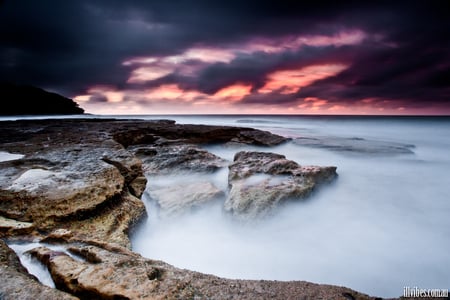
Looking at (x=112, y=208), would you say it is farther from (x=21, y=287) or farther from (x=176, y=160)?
(x=176, y=160)

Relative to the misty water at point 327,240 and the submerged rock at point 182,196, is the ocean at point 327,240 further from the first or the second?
the submerged rock at point 182,196

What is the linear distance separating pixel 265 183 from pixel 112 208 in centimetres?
221

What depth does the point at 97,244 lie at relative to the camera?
1952 millimetres

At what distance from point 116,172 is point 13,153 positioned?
170cm

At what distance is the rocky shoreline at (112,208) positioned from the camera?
1524mm

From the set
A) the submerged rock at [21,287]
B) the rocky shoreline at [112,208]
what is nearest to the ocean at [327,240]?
the rocky shoreline at [112,208]

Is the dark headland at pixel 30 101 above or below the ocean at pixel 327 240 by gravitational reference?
above

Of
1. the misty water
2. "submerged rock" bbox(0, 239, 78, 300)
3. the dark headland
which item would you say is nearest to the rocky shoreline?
"submerged rock" bbox(0, 239, 78, 300)

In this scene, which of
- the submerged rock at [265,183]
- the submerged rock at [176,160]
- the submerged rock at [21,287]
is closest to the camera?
the submerged rock at [21,287]

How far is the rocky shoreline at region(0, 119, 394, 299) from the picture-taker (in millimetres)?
1524

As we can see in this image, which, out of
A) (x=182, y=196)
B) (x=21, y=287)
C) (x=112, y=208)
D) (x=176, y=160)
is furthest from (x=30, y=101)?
(x=21, y=287)

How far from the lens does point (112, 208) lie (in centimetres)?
282

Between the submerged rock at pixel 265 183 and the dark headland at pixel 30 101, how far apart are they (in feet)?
101

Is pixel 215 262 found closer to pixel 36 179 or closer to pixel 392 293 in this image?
pixel 392 293
